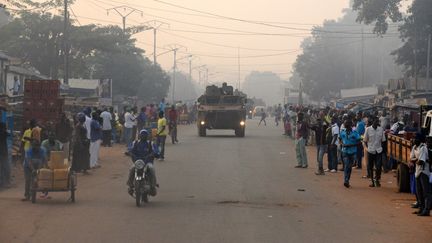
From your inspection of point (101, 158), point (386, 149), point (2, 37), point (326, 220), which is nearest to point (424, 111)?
point (386, 149)

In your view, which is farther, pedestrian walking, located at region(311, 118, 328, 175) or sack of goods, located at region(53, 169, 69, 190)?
pedestrian walking, located at region(311, 118, 328, 175)

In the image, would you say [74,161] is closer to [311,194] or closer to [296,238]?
[311,194]

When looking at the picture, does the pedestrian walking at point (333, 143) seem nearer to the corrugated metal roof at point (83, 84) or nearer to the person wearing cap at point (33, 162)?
the person wearing cap at point (33, 162)

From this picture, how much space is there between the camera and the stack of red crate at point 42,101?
24.2m

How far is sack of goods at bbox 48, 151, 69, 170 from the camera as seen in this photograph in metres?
14.7

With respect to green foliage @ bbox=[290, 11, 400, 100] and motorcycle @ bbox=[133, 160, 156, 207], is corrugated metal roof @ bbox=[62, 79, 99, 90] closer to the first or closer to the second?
motorcycle @ bbox=[133, 160, 156, 207]

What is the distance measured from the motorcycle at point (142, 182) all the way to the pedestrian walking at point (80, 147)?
18.1ft

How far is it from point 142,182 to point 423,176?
5263mm

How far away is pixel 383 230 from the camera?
11.7m

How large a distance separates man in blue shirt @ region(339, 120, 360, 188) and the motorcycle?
5.70 meters

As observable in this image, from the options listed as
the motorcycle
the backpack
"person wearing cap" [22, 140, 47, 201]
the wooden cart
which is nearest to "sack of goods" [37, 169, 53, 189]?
the wooden cart

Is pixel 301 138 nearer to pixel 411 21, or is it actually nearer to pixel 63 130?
pixel 63 130

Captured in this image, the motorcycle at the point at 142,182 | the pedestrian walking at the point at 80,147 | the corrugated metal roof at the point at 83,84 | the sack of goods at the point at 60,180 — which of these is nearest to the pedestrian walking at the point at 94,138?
the pedestrian walking at the point at 80,147

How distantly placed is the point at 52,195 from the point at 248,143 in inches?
770
